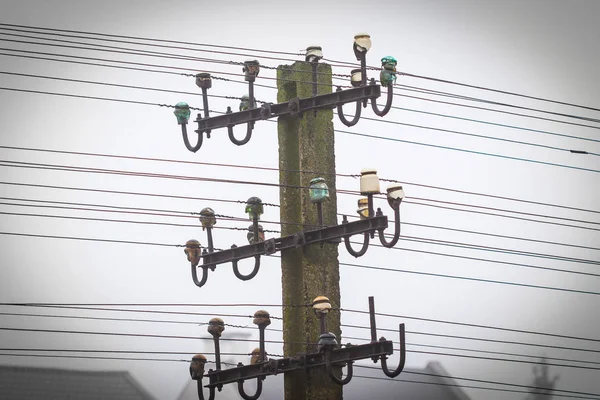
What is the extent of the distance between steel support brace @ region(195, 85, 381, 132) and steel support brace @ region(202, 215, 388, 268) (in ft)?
5.71

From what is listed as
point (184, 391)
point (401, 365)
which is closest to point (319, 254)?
point (401, 365)

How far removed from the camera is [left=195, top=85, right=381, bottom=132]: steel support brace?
2186 centimetres

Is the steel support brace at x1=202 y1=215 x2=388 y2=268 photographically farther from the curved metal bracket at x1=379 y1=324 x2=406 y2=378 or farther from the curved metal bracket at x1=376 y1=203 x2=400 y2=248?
the curved metal bracket at x1=379 y1=324 x2=406 y2=378

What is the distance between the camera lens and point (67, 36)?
79.3ft

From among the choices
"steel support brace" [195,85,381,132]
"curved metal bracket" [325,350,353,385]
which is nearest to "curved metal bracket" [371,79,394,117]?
"steel support brace" [195,85,381,132]

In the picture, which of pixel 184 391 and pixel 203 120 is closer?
pixel 203 120

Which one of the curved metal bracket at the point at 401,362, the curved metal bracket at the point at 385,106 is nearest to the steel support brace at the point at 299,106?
the curved metal bracket at the point at 385,106

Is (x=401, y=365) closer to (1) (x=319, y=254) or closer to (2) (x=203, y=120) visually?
(1) (x=319, y=254)

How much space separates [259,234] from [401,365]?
276cm

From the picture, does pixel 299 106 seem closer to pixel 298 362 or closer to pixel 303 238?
pixel 303 238

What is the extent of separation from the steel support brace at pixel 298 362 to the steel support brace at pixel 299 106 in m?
3.43

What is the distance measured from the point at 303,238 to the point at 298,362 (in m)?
1.70

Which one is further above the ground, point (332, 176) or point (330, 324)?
point (332, 176)

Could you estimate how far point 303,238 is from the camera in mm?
21625
